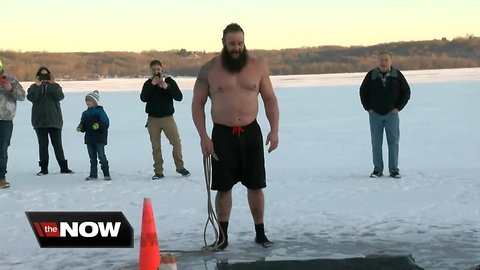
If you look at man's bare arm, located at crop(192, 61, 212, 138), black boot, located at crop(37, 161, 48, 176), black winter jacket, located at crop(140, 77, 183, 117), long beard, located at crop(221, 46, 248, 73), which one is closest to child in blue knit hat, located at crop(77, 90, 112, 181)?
black winter jacket, located at crop(140, 77, 183, 117)

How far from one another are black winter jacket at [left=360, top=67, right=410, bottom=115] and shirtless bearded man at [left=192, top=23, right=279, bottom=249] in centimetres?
384

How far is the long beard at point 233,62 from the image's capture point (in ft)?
18.2

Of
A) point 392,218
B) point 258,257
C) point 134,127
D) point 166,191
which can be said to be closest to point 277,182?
point 166,191

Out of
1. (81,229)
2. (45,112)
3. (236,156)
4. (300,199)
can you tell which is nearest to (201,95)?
(236,156)

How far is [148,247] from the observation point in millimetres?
4816

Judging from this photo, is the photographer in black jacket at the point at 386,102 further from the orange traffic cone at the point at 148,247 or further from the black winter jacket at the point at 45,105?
the orange traffic cone at the point at 148,247

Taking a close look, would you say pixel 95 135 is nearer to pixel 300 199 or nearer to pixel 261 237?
pixel 300 199

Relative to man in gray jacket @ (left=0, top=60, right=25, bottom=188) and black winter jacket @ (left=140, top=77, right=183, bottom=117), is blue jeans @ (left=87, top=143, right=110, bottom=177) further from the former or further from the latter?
man in gray jacket @ (left=0, top=60, right=25, bottom=188)

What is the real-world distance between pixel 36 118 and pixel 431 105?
1350 centimetres

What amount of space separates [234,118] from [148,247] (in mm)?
1333

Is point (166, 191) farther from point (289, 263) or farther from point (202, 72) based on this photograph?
point (289, 263)

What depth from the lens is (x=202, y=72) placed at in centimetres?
564

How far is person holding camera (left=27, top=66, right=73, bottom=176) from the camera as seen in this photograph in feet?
33.0

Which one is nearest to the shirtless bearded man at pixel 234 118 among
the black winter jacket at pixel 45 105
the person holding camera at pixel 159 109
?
the person holding camera at pixel 159 109
